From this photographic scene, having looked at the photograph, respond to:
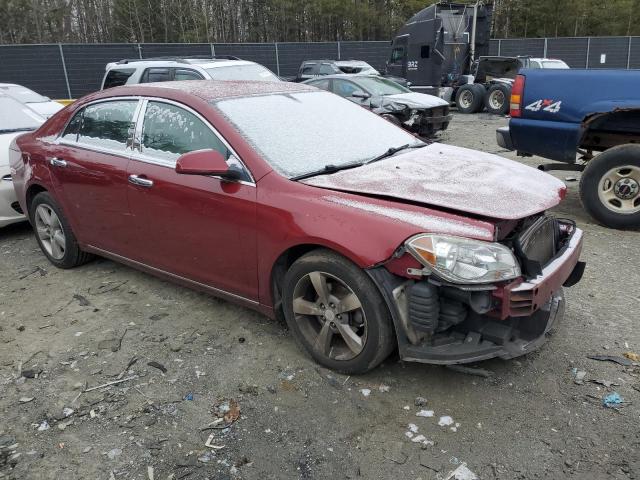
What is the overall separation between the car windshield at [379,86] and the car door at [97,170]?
8253 mm

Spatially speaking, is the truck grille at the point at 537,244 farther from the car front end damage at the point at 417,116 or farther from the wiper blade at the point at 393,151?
the car front end damage at the point at 417,116

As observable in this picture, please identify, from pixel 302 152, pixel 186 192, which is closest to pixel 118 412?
pixel 186 192

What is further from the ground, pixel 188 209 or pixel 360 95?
pixel 360 95

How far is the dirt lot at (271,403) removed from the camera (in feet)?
8.41

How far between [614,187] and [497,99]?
12.3 meters

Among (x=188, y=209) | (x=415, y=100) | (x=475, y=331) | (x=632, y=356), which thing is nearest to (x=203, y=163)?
(x=188, y=209)

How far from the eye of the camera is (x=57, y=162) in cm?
456

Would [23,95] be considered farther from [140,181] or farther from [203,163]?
[203,163]

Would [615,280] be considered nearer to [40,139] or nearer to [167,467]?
[167,467]

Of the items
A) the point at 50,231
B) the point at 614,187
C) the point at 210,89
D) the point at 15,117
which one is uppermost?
the point at 210,89

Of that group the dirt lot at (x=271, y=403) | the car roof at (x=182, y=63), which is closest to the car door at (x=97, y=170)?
the dirt lot at (x=271, y=403)

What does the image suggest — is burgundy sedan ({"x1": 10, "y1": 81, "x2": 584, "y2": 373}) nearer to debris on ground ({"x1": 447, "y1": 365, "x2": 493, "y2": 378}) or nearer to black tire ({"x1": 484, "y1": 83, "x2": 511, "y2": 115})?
debris on ground ({"x1": 447, "y1": 365, "x2": 493, "y2": 378})

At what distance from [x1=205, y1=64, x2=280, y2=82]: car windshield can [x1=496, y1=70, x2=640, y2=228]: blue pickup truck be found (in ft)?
17.5

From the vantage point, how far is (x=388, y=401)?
117 inches
